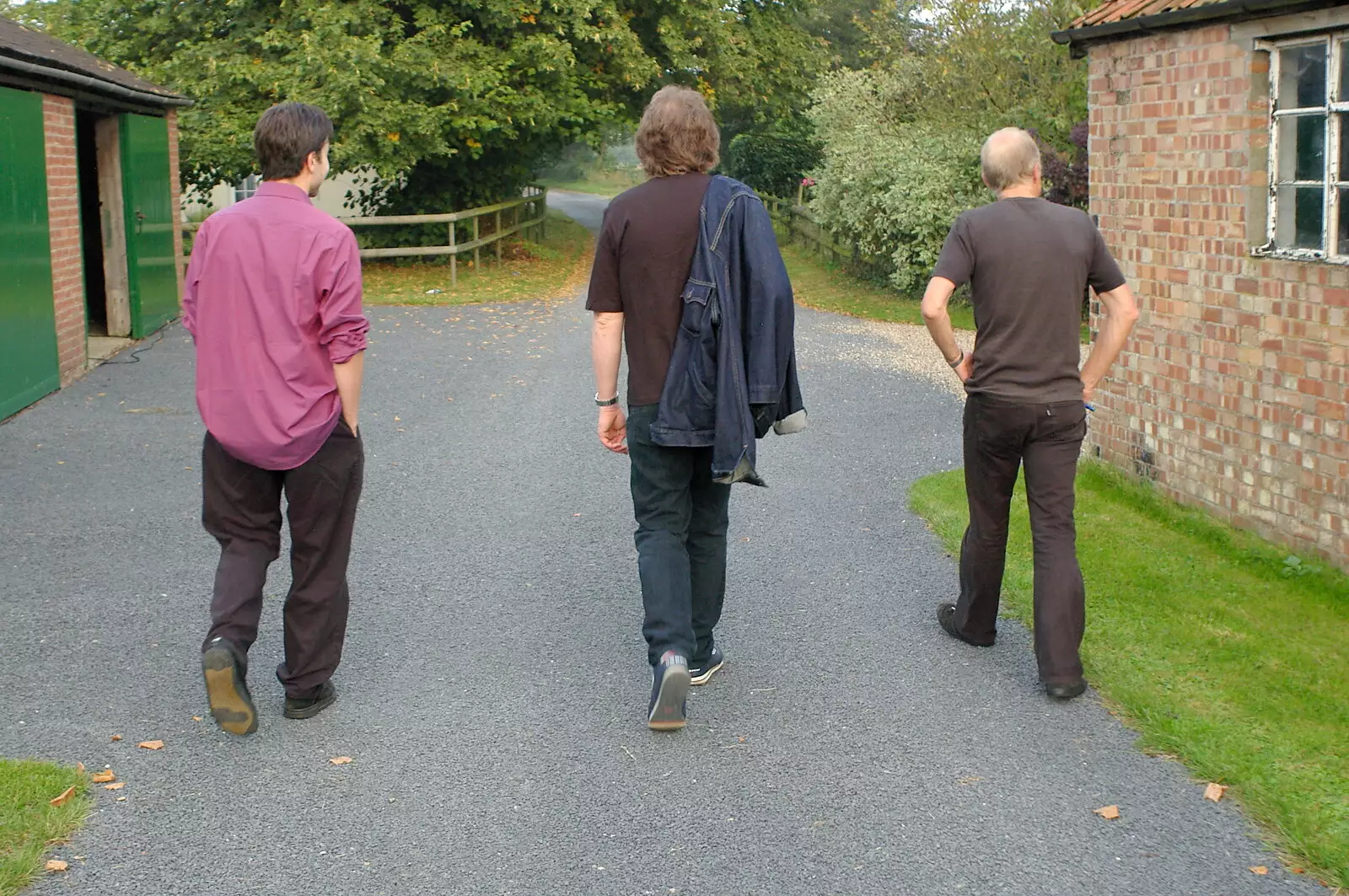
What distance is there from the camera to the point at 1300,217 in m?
7.30

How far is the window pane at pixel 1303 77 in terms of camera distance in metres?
7.15

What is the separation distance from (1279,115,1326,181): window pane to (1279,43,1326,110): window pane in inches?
3.0

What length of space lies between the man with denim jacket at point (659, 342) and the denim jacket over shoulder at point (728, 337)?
0.10 feet

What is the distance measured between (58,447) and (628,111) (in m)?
18.5

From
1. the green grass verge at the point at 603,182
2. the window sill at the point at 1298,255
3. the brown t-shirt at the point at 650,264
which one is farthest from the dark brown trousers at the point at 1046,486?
the green grass verge at the point at 603,182

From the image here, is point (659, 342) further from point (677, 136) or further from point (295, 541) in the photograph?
point (295, 541)

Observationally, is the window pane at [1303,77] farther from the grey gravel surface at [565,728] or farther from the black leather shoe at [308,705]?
the black leather shoe at [308,705]

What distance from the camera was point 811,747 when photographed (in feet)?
15.0

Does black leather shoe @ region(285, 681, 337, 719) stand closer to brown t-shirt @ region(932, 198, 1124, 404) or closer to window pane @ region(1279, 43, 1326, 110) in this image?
brown t-shirt @ region(932, 198, 1124, 404)

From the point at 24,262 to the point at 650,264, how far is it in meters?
8.50

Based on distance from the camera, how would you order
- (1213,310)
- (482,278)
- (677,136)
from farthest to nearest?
(482,278) < (1213,310) < (677,136)

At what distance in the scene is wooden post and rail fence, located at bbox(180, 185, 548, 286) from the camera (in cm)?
2269

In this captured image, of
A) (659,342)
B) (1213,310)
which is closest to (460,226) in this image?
(1213,310)

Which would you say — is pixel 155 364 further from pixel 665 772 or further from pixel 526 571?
pixel 665 772
